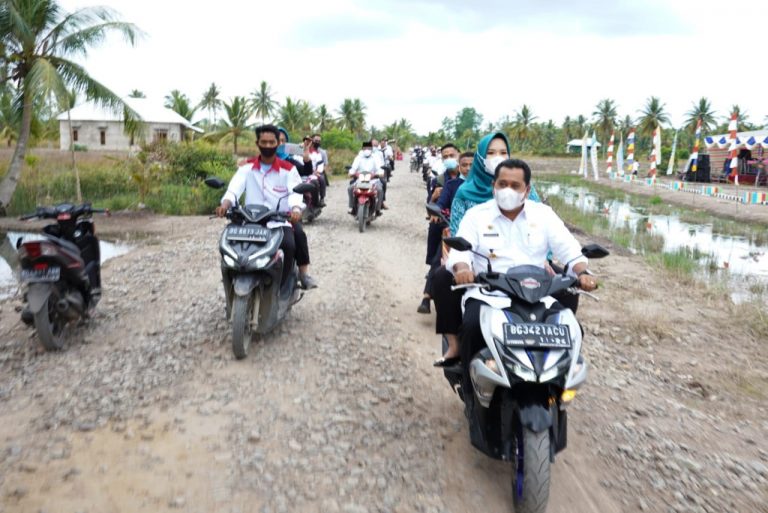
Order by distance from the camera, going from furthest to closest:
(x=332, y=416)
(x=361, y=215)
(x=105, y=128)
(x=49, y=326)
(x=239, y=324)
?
(x=105, y=128), (x=361, y=215), (x=49, y=326), (x=239, y=324), (x=332, y=416)

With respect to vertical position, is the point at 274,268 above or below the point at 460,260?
below

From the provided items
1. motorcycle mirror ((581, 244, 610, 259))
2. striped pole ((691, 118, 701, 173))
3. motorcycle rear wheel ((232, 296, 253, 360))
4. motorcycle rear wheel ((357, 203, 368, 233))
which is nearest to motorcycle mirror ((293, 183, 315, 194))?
motorcycle rear wheel ((232, 296, 253, 360))

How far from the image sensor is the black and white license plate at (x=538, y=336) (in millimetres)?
2908

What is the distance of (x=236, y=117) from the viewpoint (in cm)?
4522

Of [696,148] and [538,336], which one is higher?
[696,148]

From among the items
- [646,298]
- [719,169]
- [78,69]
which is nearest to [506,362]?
[646,298]

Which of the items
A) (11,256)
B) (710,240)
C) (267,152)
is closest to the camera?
(267,152)

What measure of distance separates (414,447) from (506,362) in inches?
43.5

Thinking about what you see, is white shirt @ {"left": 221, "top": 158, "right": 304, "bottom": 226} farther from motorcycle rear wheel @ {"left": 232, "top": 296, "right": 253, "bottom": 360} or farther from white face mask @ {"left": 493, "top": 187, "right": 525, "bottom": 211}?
white face mask @ {"left": 493, "top": 187, "right": 525, "bottom": 211}

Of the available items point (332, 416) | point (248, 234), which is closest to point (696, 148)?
point (248, 234)

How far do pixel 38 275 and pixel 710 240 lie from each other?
14.6 meters

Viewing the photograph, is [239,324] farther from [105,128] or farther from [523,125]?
[523,125]

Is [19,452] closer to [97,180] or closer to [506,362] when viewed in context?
[506,362]

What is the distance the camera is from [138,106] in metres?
43.3
